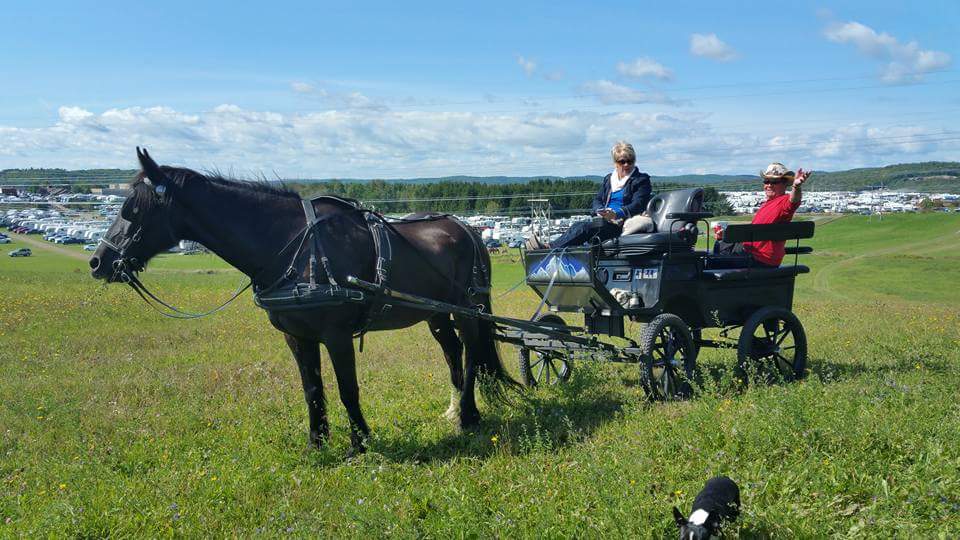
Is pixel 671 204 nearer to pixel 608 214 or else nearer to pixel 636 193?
pixel 636 193

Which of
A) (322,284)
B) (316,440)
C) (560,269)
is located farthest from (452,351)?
(322,284)

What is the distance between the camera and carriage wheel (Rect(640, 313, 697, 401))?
6.96m

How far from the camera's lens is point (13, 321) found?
42.7 ft

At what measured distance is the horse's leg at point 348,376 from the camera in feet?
19.5

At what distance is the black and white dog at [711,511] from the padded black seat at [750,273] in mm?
3760

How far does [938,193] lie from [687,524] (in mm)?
89010

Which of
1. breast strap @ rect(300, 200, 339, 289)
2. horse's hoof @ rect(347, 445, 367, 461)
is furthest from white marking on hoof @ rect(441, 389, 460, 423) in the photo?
breast strap @ rect(300, 200, 339, 289)

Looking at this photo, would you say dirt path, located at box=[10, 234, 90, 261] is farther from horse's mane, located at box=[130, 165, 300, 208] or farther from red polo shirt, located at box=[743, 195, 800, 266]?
red polo shirt, located at box=[743, 195, 800, 266]

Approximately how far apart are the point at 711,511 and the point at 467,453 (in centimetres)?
281

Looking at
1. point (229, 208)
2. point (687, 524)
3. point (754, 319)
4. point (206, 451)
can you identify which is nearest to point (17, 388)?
point (206, 451)

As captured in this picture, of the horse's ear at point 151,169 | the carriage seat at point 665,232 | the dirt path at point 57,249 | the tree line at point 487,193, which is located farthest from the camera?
the dirt path at point 57,249

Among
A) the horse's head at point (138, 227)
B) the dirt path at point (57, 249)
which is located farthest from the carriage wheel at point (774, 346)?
the dirt path at point (57, 249)

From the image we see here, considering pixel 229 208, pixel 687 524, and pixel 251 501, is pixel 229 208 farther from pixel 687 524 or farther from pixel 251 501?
pixel 687 524

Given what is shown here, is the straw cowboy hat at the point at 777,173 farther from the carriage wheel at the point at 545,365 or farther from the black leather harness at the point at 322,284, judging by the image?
the black leather harness at the point at 322,284
